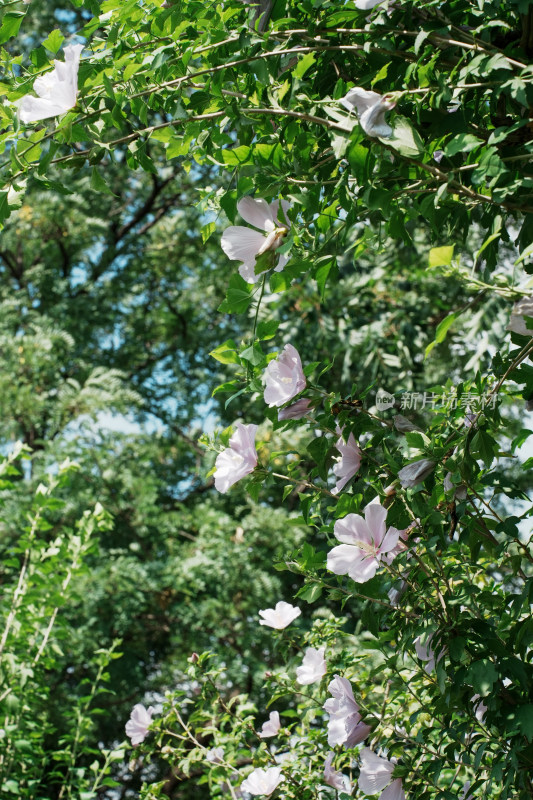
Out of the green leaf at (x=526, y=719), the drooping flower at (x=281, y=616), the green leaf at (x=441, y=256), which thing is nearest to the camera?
the green leaf at (x=441, y=256)

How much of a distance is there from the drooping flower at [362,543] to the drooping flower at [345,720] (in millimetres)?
208

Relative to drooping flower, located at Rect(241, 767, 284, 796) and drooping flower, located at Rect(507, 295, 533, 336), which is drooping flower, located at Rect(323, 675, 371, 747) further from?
drooping flower, located at Rect(507, 295, 533, 336)

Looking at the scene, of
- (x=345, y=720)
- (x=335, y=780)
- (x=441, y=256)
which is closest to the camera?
(x=441, y=256)

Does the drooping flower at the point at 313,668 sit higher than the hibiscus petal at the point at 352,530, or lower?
lower

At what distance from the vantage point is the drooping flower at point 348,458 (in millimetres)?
983

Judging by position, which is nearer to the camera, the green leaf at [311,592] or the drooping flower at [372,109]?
the drooping flower at [372,109]

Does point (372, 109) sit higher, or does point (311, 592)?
point (372, 109)

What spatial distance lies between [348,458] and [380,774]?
1.33 feet

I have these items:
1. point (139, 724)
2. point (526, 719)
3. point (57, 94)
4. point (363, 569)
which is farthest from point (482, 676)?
point (139, 724)

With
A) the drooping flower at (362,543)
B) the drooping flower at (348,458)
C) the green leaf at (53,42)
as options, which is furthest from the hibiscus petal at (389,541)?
the green leaf at (53,42)

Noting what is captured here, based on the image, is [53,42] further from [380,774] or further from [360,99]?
[380,774]

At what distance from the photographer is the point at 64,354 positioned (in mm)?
5613

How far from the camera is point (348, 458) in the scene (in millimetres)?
985

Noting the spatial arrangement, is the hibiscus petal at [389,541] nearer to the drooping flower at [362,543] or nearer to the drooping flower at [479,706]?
the drooping flower at [362,543]
